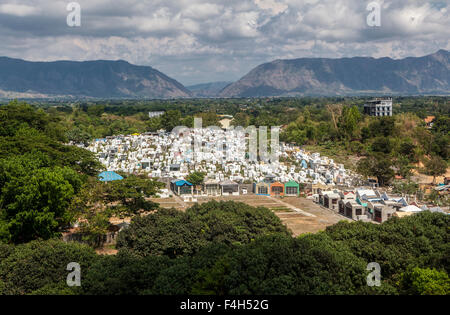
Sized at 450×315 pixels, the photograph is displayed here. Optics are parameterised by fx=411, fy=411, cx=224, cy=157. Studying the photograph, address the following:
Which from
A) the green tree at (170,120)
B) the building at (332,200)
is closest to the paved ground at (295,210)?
the building at (332,200)

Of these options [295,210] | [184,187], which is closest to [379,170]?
[295,210]

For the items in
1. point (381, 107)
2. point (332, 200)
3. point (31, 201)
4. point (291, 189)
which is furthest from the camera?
point (381, 107)

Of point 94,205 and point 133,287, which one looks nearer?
point 133,287

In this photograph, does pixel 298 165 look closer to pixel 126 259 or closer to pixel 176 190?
pixel 176 190

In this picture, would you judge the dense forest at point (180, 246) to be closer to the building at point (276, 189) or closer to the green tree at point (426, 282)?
the green tree at point (426, 282)

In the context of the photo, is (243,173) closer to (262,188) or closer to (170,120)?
(262,188)

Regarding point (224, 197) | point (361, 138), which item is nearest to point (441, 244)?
point (224, 197)
